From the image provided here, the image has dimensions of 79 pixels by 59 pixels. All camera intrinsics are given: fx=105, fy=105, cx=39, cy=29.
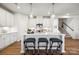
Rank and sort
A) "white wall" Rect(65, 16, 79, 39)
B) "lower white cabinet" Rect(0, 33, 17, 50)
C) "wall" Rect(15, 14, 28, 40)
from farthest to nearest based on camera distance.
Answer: "lower white cabinet" Rect(0, 33, 17, 50)
"white wall" Rect(65, 16, 79, 39)
"wall" Rect(15, 14, 28, 40)

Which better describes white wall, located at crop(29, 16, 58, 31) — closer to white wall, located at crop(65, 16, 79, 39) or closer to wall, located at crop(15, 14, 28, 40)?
wall, located at crop(15, 14, 28, 40)

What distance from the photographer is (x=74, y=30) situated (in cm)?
319

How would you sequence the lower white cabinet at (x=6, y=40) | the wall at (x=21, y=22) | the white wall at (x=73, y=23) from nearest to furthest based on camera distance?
1. the wall at (x=21, y=22)
2. the white wall at (x=73, y=23)
3. the lower white cabinet at (x=6, y=40)

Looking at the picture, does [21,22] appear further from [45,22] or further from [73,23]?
[73,23]

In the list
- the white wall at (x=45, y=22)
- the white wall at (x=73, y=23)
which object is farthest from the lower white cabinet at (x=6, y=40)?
the white wall at (x=73, y=23)

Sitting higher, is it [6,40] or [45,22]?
[45,22]

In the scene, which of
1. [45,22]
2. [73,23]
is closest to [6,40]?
[45,22]

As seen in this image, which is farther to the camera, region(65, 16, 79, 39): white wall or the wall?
region(65, 16, 79, 39): white wall

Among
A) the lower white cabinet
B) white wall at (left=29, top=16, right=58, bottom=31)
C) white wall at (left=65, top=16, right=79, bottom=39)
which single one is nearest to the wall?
white wall at (left=29, top=16, right=58, bottom=31)

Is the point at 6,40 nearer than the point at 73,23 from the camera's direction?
No

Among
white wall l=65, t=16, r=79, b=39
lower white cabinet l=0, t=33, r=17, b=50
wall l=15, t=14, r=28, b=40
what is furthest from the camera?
lower white cabinet l=0, t=33, r=17, b=50

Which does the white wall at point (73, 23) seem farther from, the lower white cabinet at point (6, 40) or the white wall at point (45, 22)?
the lower white cabinet at point (6, 40)

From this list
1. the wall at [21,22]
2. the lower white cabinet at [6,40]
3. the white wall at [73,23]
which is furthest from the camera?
the lower white cabinet at [6,40]

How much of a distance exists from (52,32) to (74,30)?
833mm
